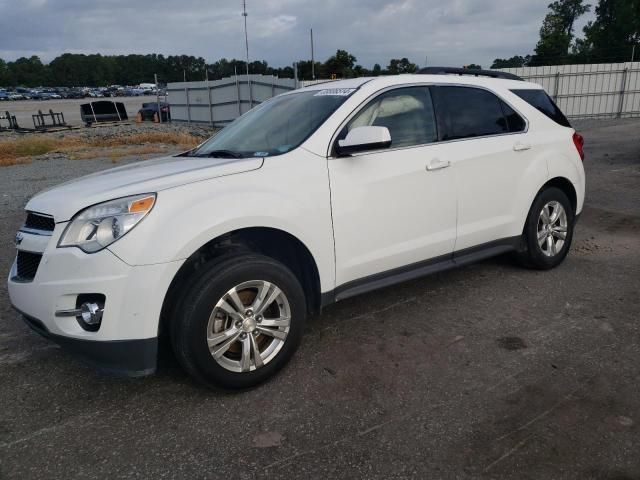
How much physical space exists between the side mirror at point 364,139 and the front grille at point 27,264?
186 centimetres

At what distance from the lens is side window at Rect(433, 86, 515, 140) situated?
4.07m

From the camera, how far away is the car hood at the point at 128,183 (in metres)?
2.84

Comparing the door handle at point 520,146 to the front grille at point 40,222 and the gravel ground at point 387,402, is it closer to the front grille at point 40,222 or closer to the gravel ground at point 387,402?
the gravel ground at point 387,402

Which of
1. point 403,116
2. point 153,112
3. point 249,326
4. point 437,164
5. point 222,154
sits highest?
point 403,116

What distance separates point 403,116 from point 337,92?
0.51 metres

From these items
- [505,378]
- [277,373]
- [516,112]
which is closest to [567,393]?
[505,378]

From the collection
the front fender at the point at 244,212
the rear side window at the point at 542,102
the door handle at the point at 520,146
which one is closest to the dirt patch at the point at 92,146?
the rear side window at the point at 542,102

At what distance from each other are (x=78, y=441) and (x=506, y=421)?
2.16 metres

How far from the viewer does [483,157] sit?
13.7 feet

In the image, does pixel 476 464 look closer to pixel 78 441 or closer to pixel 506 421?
pixel 506 421

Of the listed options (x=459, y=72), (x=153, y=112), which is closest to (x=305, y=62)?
(x=153, y=112)

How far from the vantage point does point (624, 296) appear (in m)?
4.29

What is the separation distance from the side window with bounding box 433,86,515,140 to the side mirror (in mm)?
912

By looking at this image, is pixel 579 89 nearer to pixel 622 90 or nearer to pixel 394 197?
pixel 622 90
